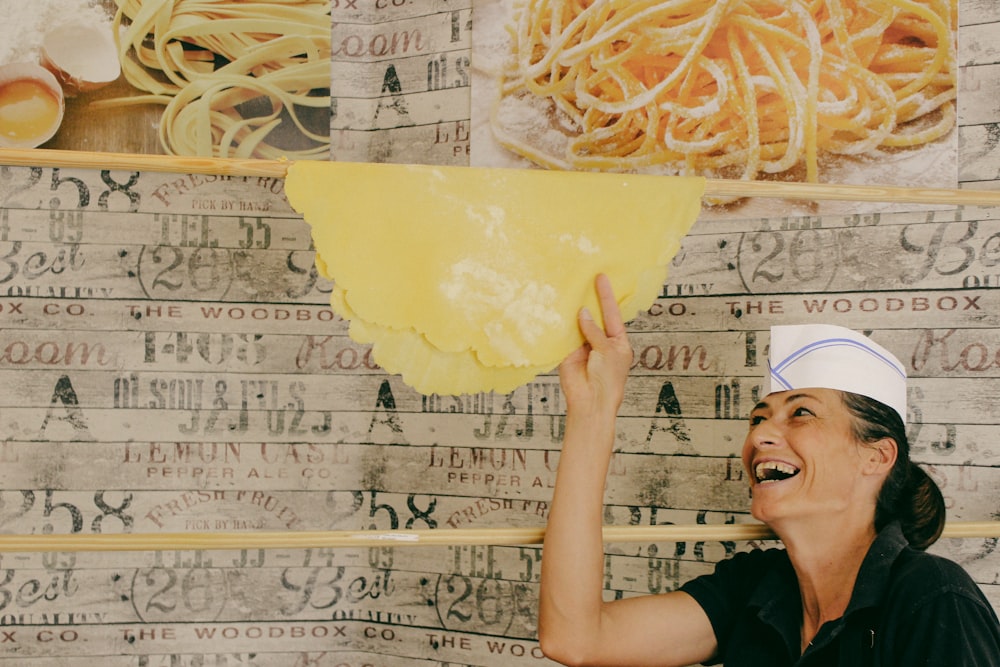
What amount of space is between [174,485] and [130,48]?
89 cm

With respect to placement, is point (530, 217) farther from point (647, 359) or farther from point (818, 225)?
point (818, 225)

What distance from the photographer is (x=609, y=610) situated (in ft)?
3.57

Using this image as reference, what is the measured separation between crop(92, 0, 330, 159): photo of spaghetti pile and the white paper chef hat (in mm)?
1014

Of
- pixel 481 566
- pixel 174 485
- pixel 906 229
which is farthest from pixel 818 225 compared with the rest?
pixel 174 485

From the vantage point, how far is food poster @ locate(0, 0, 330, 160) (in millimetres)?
1549

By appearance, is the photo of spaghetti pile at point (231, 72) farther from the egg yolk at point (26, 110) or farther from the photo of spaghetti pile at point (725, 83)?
the photo of spaghetti pile at point (725, 83)

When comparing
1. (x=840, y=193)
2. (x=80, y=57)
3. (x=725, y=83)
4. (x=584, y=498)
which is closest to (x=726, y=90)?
(x=725, y=83)

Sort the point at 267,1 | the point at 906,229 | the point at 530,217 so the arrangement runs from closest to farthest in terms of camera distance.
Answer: the point at 530,217 → the point at 906,229 → the point at 267,1

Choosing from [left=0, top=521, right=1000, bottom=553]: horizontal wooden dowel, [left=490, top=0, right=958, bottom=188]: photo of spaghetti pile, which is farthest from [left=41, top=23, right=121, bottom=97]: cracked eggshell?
[left=0, top=521, right=1000, bottom=553]: horizontal wooden dowel

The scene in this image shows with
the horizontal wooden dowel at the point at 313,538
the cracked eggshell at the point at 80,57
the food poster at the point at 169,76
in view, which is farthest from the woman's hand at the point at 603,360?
the cracked eggshell at the point at 80,57

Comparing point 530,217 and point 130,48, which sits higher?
point 130,48

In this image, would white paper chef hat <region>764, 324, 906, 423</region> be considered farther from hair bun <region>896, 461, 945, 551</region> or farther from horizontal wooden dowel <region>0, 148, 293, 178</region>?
horizontal wooden dowel <region>0, 148, 293, 178</region>

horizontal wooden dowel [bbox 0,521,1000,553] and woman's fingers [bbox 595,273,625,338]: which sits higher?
woman's fingers [bbox 595,273,625,338]

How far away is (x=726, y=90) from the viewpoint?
149cm
